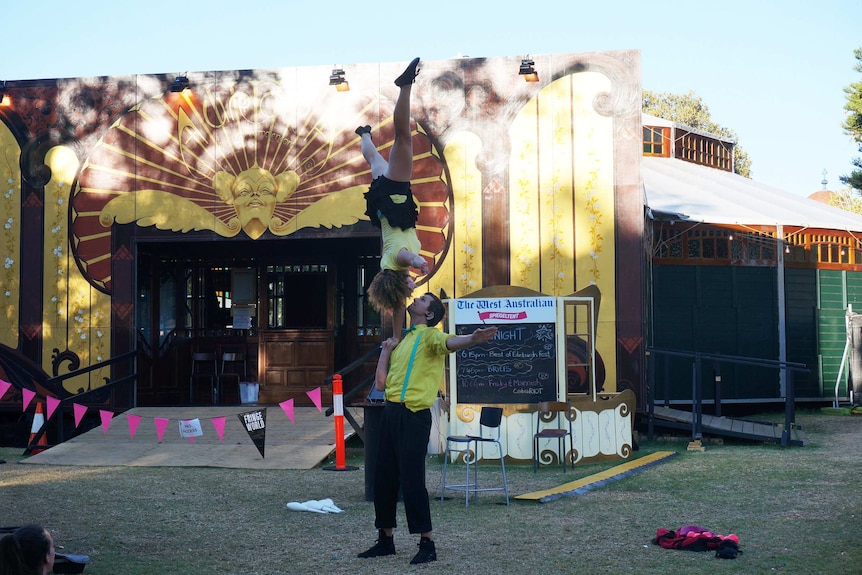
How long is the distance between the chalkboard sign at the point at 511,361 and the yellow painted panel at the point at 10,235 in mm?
6852

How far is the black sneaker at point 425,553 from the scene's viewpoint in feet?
20.9

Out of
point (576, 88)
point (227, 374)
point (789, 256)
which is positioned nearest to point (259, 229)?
point (227, 374)

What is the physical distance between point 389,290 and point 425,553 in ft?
5.96

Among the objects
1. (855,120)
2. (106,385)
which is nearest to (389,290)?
(106,385)

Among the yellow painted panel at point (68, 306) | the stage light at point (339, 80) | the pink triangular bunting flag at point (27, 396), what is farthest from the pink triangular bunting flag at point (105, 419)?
the stage light at point (339, 80)

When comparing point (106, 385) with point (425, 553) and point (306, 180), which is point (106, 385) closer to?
point (306, 180)

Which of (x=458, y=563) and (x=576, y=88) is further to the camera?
(x=576, y=88)

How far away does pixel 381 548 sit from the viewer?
661 cm

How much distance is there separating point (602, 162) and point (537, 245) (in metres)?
1.40

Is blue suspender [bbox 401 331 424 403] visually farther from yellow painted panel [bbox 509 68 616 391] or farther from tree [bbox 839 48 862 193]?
tree [bbox 839 48 862 193]

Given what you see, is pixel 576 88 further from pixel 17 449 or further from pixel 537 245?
pixel 17 449

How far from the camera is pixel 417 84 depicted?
13844 mm

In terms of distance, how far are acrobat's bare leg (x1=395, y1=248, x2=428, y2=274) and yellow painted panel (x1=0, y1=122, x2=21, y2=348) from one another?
29.5 feet

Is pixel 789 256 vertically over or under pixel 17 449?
over
